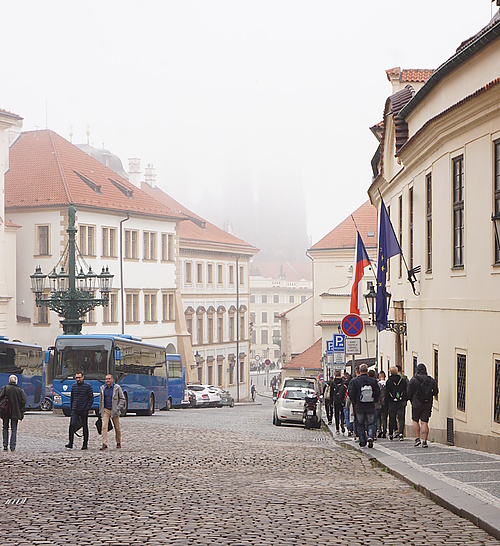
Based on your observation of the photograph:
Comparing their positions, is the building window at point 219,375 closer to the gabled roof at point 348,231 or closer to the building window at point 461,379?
the gabled roof at point 348,231

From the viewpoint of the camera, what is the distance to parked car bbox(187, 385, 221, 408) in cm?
6594

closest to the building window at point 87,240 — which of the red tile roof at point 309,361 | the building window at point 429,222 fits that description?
the red tile roof at point 309,361

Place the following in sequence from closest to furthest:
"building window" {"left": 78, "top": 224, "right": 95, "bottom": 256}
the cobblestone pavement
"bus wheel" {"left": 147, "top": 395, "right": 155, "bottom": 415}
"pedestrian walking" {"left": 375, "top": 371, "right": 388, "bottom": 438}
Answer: the cobblestone pavement, "pedestrian walking" {"left": 375, "top": 371, "right": 388, "bottom": 438}, "bus wheel" {"left": 147, "top": 395, "right": 155, "bottom": 415}, "building window" {"left": 78, "top": 224, "right": 95, "bottom": 256}

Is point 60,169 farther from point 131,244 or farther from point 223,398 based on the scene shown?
point 223,398

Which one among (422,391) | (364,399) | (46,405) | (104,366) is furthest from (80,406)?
(46,405)

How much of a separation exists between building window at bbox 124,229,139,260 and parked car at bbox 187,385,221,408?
13.5 meters

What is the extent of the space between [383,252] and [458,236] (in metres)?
5.27

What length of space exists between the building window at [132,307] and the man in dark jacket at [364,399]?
2184 inches

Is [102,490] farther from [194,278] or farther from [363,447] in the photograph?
[194,278]

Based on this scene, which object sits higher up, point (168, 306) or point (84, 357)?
point (168, 306)

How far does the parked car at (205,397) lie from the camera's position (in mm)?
65938

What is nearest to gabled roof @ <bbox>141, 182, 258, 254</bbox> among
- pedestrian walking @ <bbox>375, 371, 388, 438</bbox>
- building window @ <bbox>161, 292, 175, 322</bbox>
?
building window @ <bbox>161, 292, 175, 322</bbox>

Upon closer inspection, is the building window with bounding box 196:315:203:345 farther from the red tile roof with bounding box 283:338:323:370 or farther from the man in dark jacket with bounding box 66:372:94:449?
the man in dark jacket with bounding box 66:372:94:449

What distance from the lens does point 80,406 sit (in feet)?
75.3
